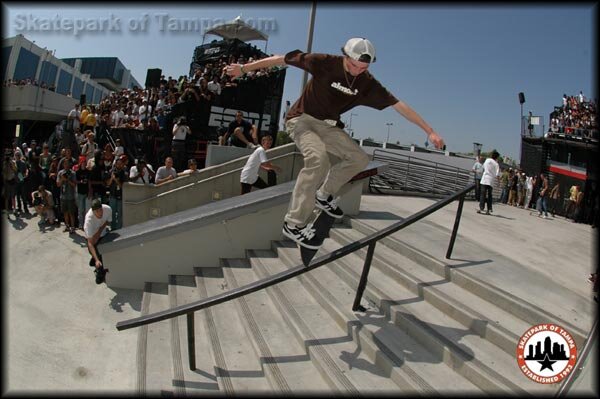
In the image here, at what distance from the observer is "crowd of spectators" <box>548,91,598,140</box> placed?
54.5 ft

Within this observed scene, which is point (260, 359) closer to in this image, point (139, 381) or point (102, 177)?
point (139, 381)

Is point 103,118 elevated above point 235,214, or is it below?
above

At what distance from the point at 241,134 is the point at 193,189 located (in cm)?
175

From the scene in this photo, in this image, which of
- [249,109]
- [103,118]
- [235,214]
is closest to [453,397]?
[235,214]

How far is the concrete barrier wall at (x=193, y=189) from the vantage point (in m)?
8.04

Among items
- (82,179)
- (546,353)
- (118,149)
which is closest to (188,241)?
(82,179)

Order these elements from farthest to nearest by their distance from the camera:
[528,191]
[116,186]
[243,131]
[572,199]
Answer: [528,191]
[572,199]
[243,131]
[116,186]

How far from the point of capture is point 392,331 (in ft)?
10.4

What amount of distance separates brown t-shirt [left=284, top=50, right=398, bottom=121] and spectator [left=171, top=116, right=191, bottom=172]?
23.4 ft

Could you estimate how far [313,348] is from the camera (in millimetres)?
3127

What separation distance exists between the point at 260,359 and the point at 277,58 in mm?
2607

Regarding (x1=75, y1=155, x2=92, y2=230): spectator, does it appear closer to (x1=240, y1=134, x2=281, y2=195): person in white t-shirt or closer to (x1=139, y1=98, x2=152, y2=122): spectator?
(x1=240, y1=134, x2=281, y2=195): person in white t-shirt

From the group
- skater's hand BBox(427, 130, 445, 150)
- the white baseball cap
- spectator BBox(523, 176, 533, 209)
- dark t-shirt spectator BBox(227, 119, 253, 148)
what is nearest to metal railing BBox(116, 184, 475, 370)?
skater's hand BBox(427, 130, 445, 150)

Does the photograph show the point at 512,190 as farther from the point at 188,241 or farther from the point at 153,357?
the point at 153,357
